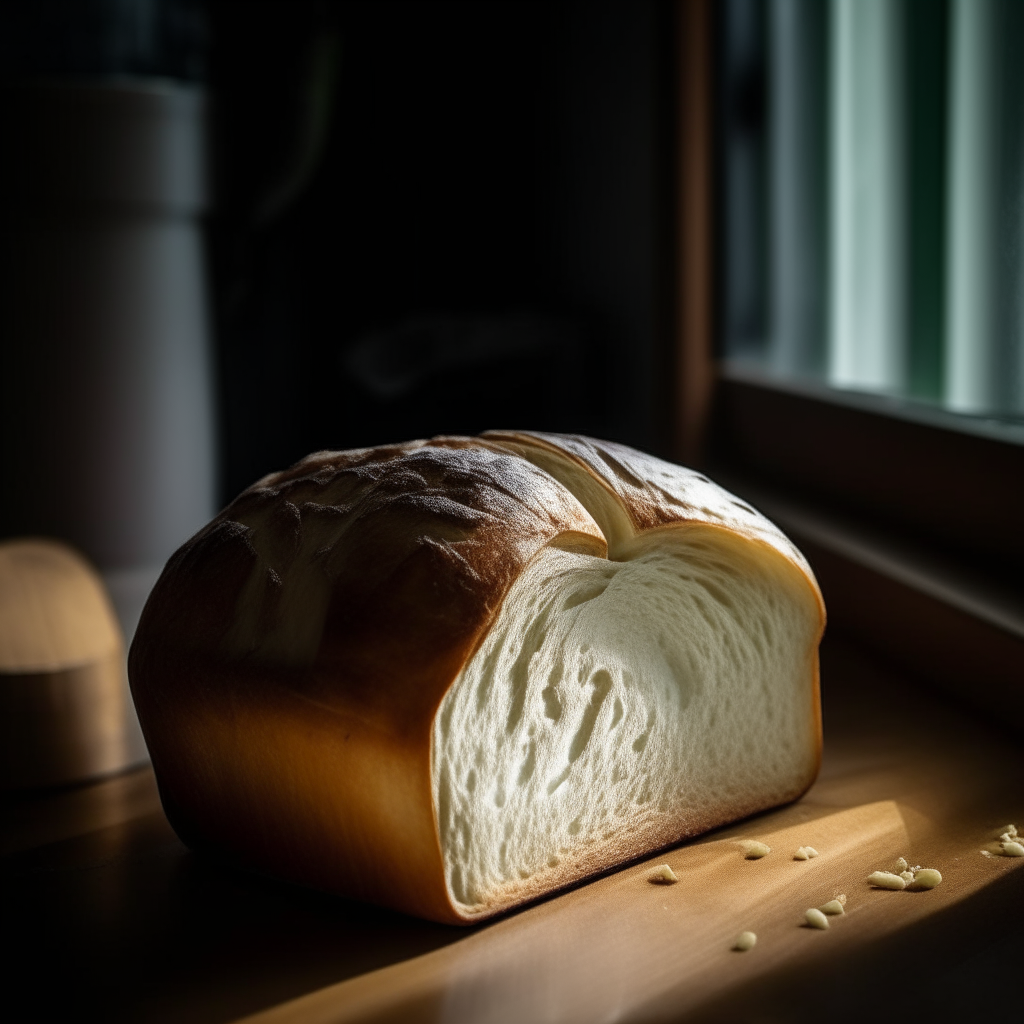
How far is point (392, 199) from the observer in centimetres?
249

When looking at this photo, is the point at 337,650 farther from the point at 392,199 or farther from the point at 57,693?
the point at 392,199

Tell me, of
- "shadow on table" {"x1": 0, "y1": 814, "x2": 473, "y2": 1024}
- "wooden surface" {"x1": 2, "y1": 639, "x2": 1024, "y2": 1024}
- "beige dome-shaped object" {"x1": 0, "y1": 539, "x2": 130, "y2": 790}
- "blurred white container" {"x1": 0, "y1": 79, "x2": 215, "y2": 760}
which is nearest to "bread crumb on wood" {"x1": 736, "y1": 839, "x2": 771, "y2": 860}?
"wooden surface" {"x1": 2, "y1": 639, "x2": 1024, "y2": 1024}

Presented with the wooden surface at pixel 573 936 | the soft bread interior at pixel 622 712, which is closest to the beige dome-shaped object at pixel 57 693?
the wooden surface at pixel 573 936

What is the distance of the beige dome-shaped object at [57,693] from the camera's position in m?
0.90

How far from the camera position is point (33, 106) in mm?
1834

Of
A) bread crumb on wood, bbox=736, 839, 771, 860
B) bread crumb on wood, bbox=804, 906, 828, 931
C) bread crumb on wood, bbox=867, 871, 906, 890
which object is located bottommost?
bread crumb on wood, bbox=736, 839, 771, 860

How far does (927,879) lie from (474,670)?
0.93 feet

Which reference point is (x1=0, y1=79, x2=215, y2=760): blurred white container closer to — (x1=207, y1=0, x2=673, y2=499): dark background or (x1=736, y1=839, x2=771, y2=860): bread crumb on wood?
(x1=207, y1=0, x2=673, y2=499): dark background

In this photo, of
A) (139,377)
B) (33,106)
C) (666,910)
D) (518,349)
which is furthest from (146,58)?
(666,910)

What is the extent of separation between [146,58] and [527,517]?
1.68 meters

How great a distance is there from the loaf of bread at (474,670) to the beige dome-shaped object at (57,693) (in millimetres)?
141

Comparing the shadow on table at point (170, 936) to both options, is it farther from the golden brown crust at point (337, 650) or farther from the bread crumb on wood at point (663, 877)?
the bread crumb on wood at point (663, 877)

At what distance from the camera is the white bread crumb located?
71 cm

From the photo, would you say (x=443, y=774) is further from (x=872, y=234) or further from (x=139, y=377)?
(x=139, y=377)
